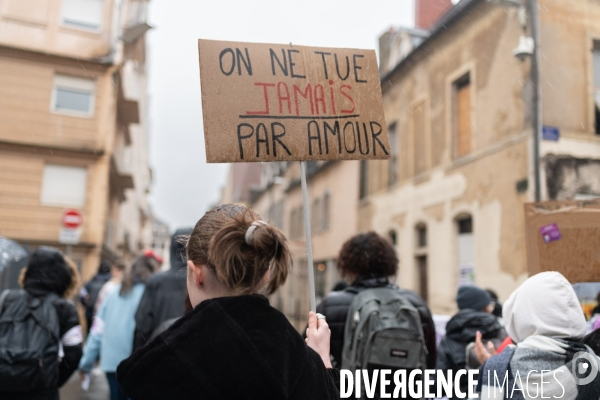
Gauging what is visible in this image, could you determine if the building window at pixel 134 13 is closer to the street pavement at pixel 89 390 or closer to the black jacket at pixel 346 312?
the street pavement at pixel 89 390

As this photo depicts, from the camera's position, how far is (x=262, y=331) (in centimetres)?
160

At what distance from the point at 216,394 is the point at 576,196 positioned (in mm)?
10131

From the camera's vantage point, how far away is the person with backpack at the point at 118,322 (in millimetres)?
4949

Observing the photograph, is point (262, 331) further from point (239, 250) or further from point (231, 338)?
point (239, 250)

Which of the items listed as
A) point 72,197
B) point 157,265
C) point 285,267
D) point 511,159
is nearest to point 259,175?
point 72,197

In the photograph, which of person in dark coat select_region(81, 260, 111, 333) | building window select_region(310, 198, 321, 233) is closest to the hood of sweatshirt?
person in dark coat select_region(81, 260, 111, 333)

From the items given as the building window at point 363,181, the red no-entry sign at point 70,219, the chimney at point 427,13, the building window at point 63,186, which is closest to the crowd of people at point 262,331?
the red no-entry sign at point 70,219

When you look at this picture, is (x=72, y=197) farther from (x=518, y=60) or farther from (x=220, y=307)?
(x=220, y=307)

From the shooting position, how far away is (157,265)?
18.3ft

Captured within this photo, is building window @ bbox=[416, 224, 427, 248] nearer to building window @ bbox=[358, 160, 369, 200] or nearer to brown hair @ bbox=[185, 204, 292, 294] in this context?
building window @ bbox=[358, 160, 369, 200]

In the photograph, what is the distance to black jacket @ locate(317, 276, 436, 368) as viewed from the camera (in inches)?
134

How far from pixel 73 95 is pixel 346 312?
15756 mm

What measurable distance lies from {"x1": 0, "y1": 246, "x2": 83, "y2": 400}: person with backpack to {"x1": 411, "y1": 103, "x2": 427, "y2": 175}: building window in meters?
11.8

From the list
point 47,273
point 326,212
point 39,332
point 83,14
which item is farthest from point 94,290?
point 326,212
